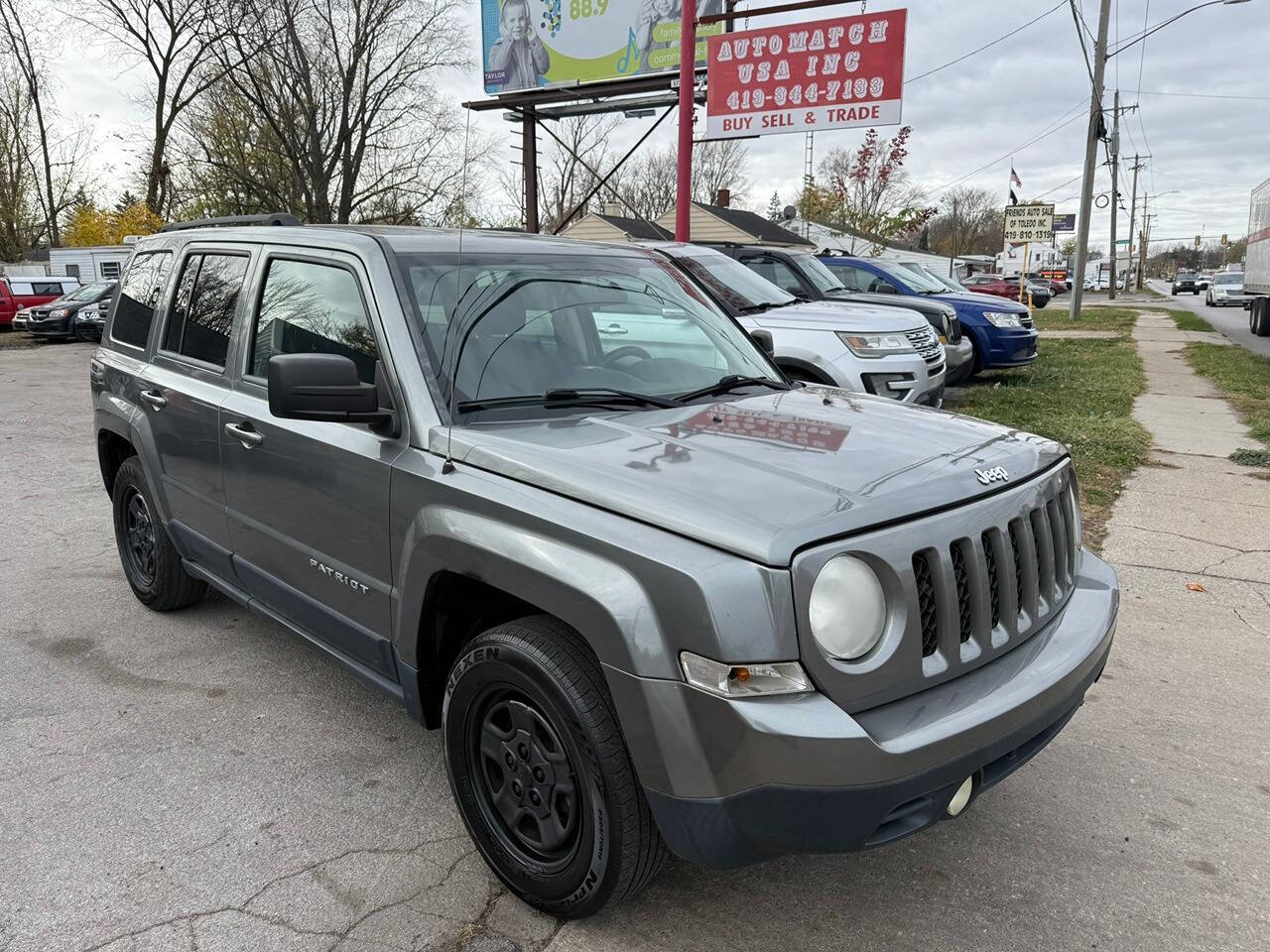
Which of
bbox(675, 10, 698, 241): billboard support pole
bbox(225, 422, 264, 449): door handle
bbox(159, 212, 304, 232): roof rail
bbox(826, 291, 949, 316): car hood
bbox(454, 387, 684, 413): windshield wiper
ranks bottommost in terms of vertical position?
bbox(225, 422, 264, 449): door handle

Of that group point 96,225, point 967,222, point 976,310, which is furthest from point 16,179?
point 967,222

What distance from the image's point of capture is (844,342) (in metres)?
7.80

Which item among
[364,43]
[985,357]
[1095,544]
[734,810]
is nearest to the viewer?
[734,810]

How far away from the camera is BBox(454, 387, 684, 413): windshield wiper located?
2.75 m

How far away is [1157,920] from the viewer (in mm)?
2461

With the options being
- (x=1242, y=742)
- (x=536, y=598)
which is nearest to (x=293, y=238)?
(x=536, y=598)

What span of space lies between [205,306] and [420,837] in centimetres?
239

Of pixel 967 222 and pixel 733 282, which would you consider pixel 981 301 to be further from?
pixel 967 222

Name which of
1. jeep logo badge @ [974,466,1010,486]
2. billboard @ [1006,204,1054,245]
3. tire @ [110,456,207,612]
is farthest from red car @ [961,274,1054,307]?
jeep logo badge @ [974,466,1010,486]

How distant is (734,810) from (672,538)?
1.95ft

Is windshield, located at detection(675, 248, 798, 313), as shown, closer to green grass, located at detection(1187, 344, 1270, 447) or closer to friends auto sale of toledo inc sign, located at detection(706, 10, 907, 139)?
green grass, located at detection(1187, 344, 1270, 447)

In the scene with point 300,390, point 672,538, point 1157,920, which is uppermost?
point 300,390

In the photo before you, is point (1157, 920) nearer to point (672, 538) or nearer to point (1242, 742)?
→ point (1242, 742)

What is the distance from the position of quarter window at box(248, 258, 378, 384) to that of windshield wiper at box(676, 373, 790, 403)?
1.06m
